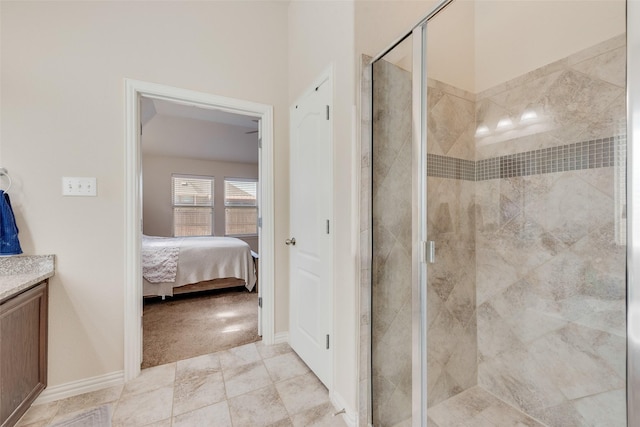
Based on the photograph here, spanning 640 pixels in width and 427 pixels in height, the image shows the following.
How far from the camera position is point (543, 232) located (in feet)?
5.38

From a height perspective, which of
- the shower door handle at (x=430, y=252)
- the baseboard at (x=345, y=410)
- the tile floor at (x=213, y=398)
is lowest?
the tile floor at (x=213, y=398)

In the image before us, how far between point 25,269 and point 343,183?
77.7 inches

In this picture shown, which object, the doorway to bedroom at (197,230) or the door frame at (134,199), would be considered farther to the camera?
the doorway to bedroom at (197,230)

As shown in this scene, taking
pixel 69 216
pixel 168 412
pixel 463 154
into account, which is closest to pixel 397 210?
pixel 463 154

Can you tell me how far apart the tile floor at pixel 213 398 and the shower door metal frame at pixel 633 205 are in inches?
50.7

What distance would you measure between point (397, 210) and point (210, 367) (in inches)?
70.8

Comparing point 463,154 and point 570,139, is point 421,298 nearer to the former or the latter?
point 463,154

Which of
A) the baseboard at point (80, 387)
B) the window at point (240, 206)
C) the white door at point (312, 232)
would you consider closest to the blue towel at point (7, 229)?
the baseboard at point (80, 387)

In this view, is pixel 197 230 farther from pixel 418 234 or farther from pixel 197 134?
pixel 418 234

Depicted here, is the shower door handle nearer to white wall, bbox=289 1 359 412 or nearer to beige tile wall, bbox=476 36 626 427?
white wall, bbox=289 1 359 412

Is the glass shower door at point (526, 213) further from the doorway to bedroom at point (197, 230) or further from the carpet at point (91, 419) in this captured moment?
the carpet at point (91, 419)

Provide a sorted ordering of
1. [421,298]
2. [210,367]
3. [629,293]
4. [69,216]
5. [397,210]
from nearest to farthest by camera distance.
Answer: [629,293], [421,298], [397,210], [69,216], [210,367]

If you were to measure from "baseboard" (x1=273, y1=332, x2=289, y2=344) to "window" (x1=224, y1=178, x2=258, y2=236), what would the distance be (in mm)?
4461

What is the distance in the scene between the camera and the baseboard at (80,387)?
168cm
